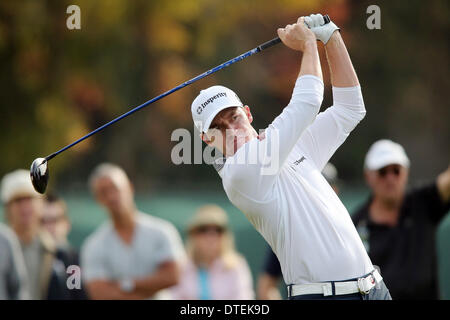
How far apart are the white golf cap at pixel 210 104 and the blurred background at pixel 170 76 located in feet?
27.1

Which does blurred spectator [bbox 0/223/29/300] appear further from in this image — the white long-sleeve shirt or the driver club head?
the white long-sleeve shirt

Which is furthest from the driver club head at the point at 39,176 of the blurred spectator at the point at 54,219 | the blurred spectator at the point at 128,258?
the blurred spectator at the point at 54,219

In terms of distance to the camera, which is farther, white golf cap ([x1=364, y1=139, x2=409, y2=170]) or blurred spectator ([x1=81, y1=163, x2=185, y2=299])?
white golf cap ([x1=364, y1=139, x2=409, y2=170])

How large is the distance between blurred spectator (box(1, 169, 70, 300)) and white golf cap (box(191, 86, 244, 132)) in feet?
9.33

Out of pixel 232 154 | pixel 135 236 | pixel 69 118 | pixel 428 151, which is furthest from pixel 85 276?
pixel 428 151

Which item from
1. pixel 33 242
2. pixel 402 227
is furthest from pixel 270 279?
pixel 33 242

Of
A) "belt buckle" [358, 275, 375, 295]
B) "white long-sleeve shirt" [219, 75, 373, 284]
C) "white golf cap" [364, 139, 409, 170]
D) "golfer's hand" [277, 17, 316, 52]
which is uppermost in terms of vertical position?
"white golf cap" [364, 139, 409, 170]

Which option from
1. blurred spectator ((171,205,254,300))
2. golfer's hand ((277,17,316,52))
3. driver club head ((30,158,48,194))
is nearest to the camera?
golfer's hand ((277,17,316,52))

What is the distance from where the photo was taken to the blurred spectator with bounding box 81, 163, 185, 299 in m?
6.04

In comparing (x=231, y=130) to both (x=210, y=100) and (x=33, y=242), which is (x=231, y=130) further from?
(x=33, y=242)

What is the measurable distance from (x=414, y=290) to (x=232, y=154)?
258 centimetres

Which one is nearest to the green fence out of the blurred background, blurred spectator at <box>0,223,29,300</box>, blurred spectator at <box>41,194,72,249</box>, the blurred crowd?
blurred spectator at <box>41,194,72,249</box>

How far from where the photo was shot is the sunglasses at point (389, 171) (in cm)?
618

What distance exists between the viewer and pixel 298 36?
3748 mm
